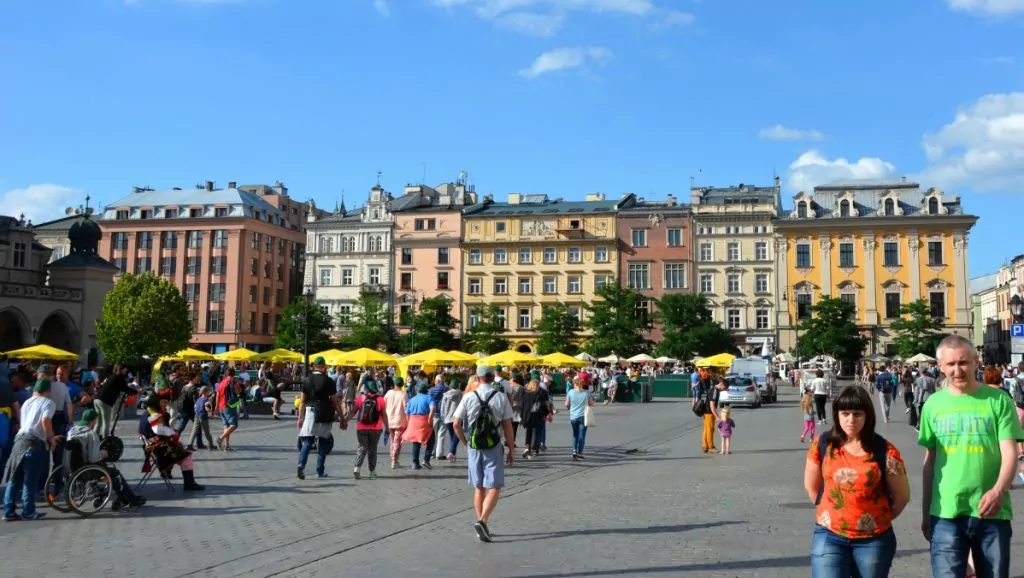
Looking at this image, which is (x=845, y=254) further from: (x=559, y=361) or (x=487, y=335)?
(x=559, y=361)

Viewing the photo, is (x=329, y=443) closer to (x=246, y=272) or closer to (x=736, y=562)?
(x=736, y=562)

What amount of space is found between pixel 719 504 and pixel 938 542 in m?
6.85

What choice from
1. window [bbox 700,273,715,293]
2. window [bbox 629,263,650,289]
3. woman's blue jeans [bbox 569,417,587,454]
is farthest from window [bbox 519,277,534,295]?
woman's blue jeans [bbox 569,417,587,454]

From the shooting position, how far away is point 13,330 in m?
56.7

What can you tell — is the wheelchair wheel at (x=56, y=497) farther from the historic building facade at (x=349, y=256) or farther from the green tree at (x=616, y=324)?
the historic building facade at (x=349, y=256)

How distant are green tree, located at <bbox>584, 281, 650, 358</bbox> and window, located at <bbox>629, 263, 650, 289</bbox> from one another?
654cm

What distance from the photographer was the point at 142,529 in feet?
32.2

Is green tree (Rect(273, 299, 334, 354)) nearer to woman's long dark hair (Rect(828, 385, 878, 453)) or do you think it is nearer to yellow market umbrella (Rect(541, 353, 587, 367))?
yellow market umbrella (Rect(541, 353, 587, 367))

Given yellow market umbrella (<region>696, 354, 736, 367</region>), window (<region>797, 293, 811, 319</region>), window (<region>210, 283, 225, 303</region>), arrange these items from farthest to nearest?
window (<region>210, 283, 225, 303</region>)
window (<region>797, 293, 811, 319</region>)
yellow market umbrella (<region>696, 354, 736, 367</region>)

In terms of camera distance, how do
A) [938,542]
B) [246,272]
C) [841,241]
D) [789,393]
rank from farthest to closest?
1. [246,272]
2. [841,241]
3. [789,393]
4. [938,542]

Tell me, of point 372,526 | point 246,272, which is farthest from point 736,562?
point 246,272

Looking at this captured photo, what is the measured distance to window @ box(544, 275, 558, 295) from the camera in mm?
77438

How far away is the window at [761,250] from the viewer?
7438 cm

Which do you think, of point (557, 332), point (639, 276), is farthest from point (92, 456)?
point (639, 276)
